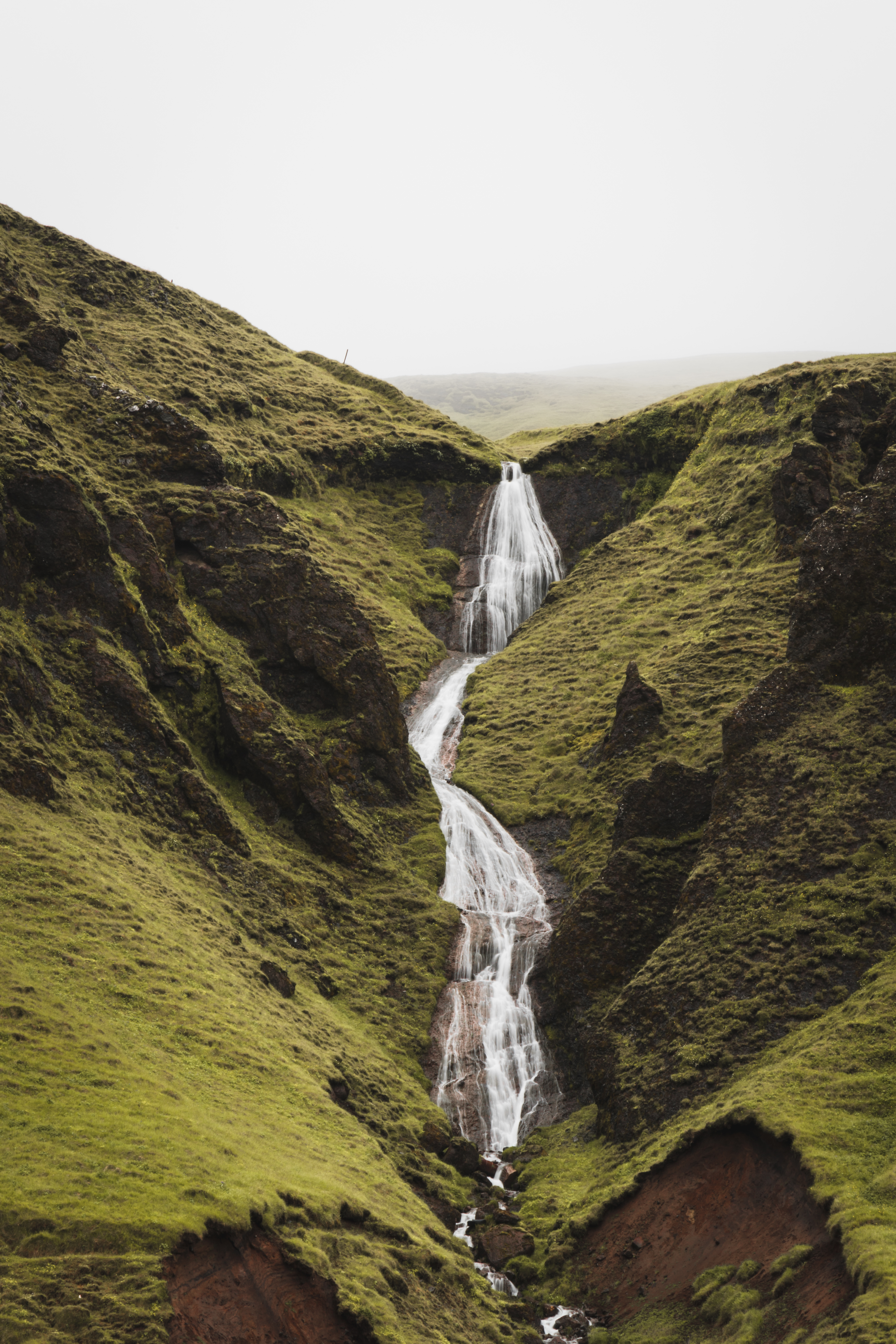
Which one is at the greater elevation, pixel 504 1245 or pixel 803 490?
pixel 803 490

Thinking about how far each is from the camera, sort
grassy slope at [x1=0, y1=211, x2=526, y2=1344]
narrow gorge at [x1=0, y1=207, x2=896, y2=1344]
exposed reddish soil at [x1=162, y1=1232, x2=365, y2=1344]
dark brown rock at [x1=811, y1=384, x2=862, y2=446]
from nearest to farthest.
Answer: exposed reddish soil at [x1=162, y1=1232, x2=365, y2=1344], grassy slope at [x1=0, y1=211, x2=526, y2=1344], narrow gorge at [x1=0, y1=207, x2=896, y2=1344], dark brown rock at [x1=811, y1=384, x2=862, y2=446]

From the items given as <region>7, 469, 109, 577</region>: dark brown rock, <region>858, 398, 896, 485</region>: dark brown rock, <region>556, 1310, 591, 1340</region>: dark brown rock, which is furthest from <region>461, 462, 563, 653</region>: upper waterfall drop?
<region>556, 1310, 591, 1340</region>: dark brown rock

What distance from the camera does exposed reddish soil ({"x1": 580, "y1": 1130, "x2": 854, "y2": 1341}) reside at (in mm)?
15984

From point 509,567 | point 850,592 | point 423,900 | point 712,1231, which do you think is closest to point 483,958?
point 423,900

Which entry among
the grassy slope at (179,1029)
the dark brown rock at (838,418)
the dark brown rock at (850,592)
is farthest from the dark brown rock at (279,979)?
the dark brown rock at (838,418)

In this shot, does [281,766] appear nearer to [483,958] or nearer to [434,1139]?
[483,958]

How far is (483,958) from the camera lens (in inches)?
1352

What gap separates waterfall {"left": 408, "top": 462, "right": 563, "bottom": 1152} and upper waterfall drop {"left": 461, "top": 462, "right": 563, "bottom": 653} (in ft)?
0.75

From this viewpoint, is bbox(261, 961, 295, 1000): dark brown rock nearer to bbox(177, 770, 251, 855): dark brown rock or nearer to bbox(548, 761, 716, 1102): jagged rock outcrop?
bbox(177, 770, 251, 855): dark brown rock

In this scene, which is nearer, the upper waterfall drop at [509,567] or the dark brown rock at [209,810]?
the dark brown rock at [209,810]

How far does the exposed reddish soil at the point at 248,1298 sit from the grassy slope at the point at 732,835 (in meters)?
6.73

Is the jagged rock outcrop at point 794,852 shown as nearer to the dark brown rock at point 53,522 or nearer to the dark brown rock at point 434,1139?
the dark brown rock at point 434,1139

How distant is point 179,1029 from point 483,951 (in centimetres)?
1600

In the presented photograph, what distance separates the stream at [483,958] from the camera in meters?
28.4
